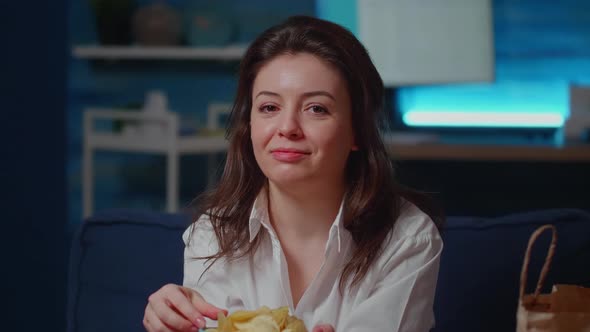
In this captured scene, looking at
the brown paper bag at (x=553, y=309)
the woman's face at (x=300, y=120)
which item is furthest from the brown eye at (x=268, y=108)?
the brown paper bag at (x=553, y=309)

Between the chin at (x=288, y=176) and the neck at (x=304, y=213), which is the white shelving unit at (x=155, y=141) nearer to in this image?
the neck at (x=304, y=213)

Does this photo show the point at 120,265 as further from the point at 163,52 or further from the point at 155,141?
the point at 163,52

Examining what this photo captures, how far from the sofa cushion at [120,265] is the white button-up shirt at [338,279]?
0.13 meters

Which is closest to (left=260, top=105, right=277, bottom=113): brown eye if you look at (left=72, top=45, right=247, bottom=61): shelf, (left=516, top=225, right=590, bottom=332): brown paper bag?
(left=516, top=225, right=590, bottom=332): brown paper bag

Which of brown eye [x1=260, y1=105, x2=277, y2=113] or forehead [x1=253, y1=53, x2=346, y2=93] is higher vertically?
forehead [x1=253, y1=53, x2=346, y2=93]

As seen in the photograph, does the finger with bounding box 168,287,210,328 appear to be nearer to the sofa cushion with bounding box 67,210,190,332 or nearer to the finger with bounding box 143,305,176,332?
the finger with bounding box 143,305,176,332

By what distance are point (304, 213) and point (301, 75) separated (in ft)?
0.80

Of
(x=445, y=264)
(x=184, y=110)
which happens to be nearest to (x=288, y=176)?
(x=445, y=264)

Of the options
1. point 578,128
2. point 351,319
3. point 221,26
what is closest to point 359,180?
point 351,319

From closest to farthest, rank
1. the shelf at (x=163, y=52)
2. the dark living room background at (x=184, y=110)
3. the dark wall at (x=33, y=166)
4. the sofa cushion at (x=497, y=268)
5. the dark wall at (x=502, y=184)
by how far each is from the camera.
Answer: the sofa cushion at (x=497, y=268) < the dark wall at (x=33, y=166) < the dark living room background at (x=184, y=110) < the dark wall at (x=502, y=184) < the shelf at (x=163, y=52)

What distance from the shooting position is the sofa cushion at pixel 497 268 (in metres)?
1.58

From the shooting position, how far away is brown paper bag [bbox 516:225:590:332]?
1.11 m

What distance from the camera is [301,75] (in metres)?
1.38

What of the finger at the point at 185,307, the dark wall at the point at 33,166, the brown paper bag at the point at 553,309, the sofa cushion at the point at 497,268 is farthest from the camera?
the dark wall at the point at 33,166
